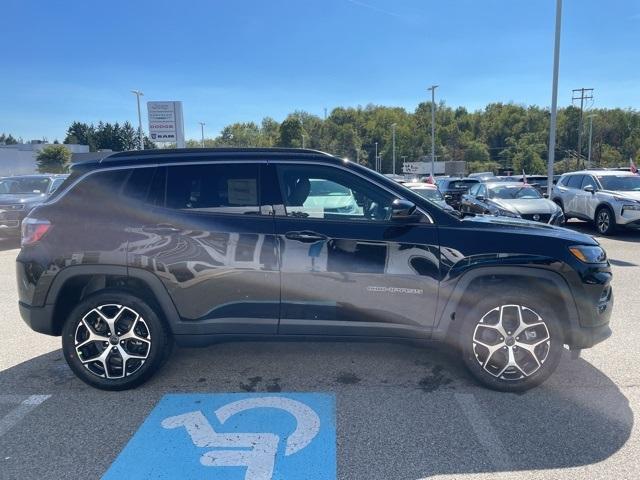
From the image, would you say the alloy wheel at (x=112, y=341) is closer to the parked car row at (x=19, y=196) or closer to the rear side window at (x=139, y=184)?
the rear side window at (x=139, y=184)

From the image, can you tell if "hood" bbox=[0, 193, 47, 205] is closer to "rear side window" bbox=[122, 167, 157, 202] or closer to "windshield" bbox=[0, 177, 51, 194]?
"windshield" bbox=[0, 177, 51, 194]

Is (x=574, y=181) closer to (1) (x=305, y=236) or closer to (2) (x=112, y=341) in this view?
Result: (1) (x=305, y=236)

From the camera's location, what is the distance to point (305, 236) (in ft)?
11.4

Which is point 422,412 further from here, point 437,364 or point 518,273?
point 518,273

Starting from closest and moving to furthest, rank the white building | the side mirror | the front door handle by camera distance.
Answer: the side mirror
the front door handle
the white building

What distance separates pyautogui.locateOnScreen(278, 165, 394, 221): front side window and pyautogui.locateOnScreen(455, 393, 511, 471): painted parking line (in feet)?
4.89

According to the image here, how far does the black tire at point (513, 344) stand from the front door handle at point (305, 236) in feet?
4.15

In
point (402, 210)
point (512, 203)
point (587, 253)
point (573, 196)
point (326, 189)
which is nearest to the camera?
point (402, 210)

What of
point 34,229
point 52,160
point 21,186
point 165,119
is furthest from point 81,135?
point 34,229

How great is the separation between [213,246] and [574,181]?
13.8 metres

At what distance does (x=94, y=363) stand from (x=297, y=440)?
1.77 meters

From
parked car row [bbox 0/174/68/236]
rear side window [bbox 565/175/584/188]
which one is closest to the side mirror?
parked car row [bbox 0/174/68/236]

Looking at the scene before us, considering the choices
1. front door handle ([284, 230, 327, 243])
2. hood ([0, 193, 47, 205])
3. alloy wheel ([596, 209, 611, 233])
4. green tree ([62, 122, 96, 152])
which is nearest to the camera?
front door handle ([284, 230, 327, 243])

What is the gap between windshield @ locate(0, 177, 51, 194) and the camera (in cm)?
1272
